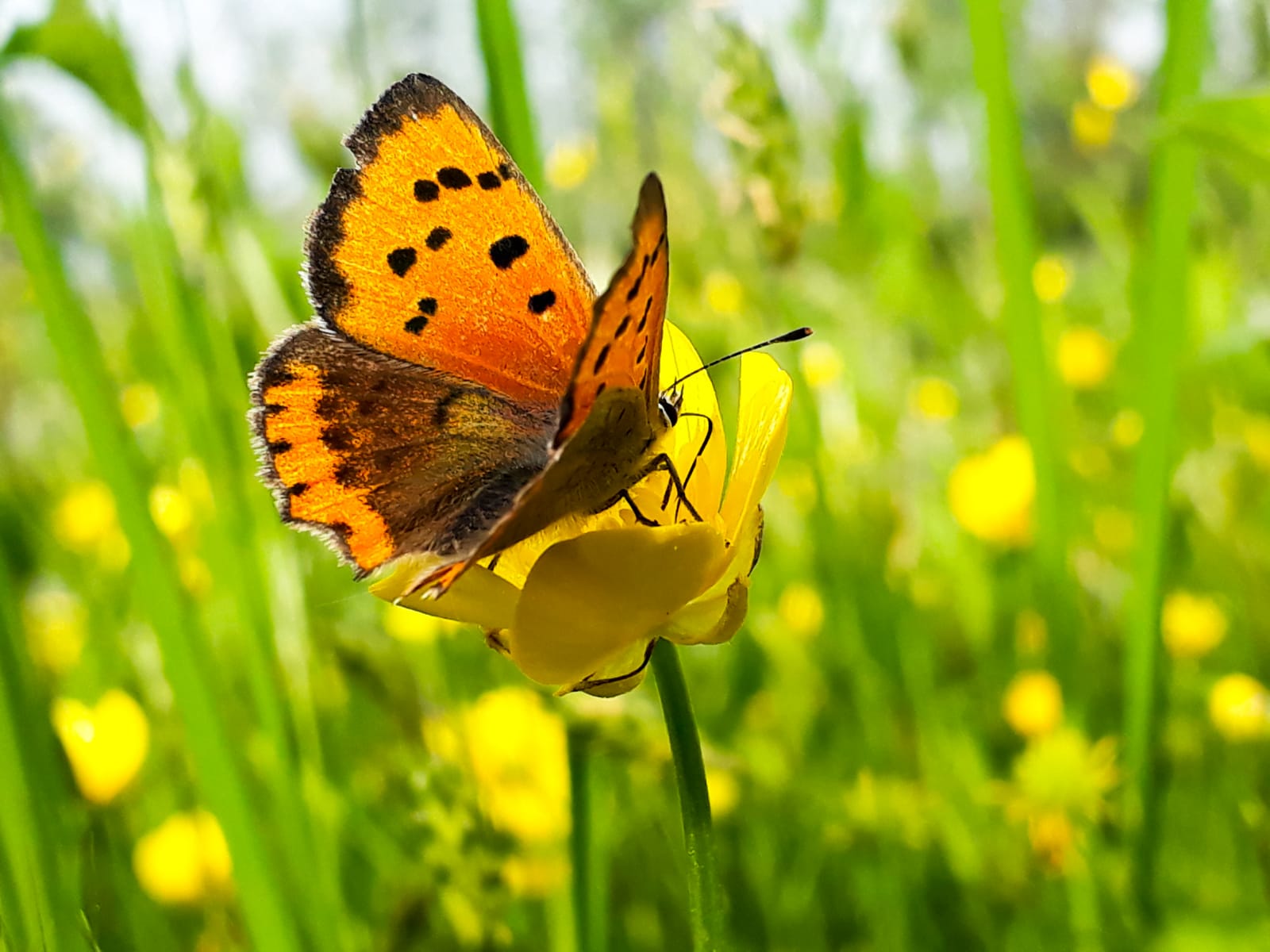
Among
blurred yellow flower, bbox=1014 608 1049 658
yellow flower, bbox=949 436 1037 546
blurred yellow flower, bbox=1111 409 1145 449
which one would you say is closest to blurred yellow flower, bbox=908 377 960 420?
blurred yellow flower, bbox=1111 409 1145 449

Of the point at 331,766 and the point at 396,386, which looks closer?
the point at 396,386

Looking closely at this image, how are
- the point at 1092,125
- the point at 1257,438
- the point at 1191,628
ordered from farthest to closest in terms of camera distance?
the point at 1092,125 < the point at 1257,438 < the point at 1191,628

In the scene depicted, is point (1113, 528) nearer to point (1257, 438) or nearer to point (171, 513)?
point (1257, 438)

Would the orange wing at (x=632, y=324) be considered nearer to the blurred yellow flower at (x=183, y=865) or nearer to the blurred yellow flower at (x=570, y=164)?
the blurred yellow flower at (x=183, y=865)

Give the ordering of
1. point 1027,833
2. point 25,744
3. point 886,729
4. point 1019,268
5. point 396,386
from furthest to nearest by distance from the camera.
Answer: point 886,729
point 1027,833
point 1019,268
point 396,386
point 25,744

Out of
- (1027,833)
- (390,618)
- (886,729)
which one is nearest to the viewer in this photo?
(1027,833)

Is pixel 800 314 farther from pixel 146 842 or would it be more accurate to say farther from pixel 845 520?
pixel 146 842

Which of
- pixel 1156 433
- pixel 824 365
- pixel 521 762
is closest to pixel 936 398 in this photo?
pixel 824 365

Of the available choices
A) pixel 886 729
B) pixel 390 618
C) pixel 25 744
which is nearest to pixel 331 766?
pixel 390 618

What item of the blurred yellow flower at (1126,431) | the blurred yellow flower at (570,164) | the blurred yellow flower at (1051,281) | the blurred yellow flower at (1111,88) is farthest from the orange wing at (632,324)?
the blurred yellow flower at (1111,88)
